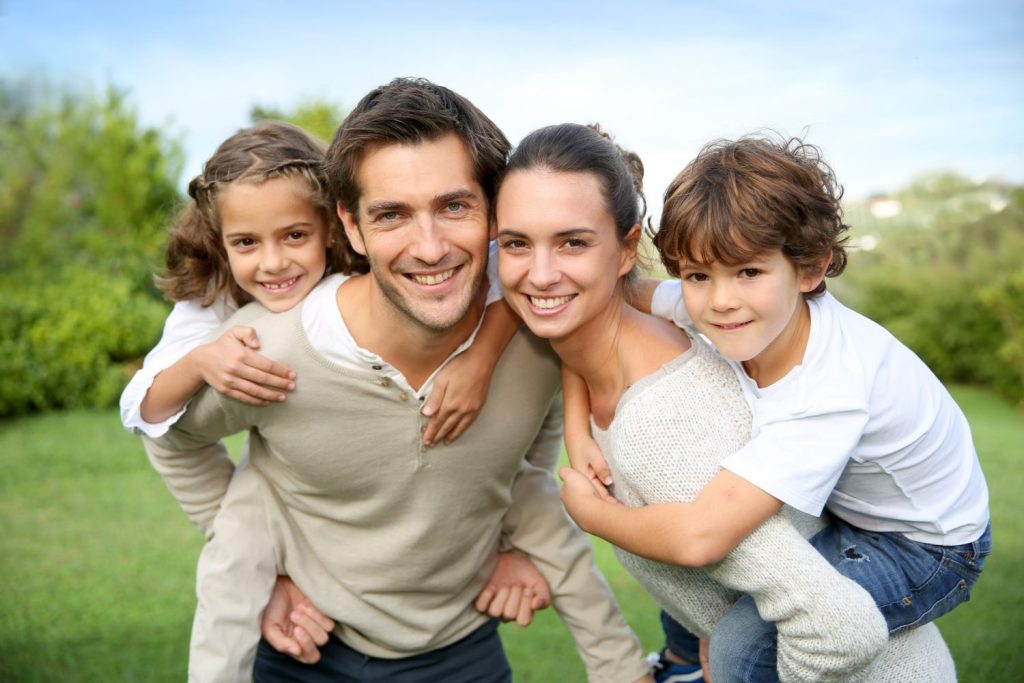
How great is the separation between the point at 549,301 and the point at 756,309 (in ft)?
1.69

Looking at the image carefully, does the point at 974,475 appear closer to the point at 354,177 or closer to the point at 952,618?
the point at 354,177

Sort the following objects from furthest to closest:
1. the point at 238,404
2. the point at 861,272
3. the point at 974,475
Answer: the point at 861,272 < the point at 238,404 < the point at 974,475

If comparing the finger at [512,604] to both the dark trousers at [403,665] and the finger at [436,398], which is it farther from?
the finger at [436,398]

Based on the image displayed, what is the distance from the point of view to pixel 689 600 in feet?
8.86

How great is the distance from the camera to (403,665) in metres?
3.21

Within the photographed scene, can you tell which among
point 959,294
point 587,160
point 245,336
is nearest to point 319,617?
point 245,336

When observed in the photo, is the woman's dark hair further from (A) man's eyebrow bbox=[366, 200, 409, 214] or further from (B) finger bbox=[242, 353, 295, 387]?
(B) finger bbox=[242, 353, 295, 387]

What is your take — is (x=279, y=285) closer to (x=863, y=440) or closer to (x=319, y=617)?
(x=319, y=617)

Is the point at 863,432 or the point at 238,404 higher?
the point at 863,432

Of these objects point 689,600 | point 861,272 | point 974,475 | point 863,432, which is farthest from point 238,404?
point 861,272

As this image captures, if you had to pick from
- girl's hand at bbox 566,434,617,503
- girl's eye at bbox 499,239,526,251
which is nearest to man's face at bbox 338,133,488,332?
girl's eye at bbox 499,239,526,251

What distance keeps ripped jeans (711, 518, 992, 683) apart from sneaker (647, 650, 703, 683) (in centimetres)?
67

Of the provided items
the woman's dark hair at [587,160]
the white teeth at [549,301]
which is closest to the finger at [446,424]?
the white teeth at [549,301]

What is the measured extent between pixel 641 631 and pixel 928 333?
25.7 ft
